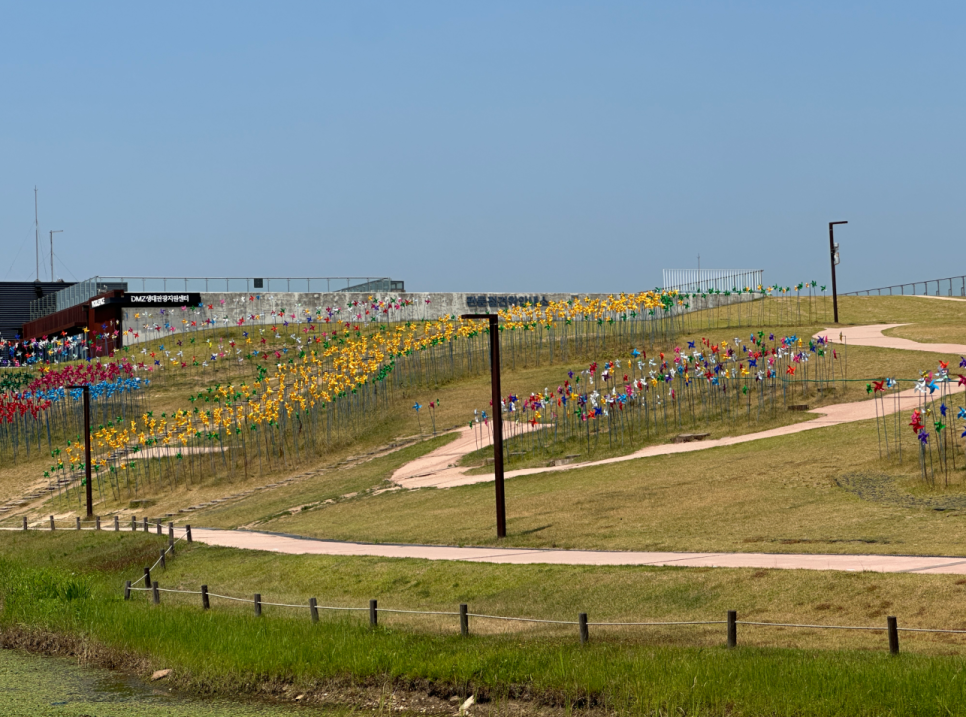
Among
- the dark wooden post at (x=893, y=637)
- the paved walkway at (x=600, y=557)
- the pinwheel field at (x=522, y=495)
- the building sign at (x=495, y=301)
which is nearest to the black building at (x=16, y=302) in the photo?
the pinwheel field at (x=522, y=495)

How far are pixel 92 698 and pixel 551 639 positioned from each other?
9232 mm

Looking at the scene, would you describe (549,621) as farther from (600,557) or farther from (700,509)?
(700,509)

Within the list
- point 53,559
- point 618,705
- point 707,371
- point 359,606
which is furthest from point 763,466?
point 53,559

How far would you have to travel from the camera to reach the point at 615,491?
40.6 metres

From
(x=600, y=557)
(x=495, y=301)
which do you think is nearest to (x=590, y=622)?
(x=600, y=557)

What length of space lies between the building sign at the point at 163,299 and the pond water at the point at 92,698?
233 ft

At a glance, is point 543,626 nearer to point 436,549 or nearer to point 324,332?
point 436,549

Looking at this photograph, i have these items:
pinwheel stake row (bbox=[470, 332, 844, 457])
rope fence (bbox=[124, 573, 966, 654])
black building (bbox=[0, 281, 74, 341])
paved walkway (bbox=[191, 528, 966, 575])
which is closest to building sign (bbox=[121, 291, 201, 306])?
black building (bbox=[0, 281, 74, 341])

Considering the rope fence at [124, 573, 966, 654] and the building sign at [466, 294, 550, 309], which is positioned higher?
the building sign at [466, 294, 550, 309]

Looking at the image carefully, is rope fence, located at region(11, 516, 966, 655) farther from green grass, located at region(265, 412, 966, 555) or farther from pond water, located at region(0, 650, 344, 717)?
green grass, located at region(265, 412, 966, 555)

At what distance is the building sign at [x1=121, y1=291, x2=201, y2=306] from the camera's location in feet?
306

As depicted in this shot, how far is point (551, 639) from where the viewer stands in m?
21.1

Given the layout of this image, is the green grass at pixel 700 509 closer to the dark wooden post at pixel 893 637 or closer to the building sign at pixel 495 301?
the dark wooden post at pixel 893 637

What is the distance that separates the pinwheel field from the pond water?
908 millimetres
